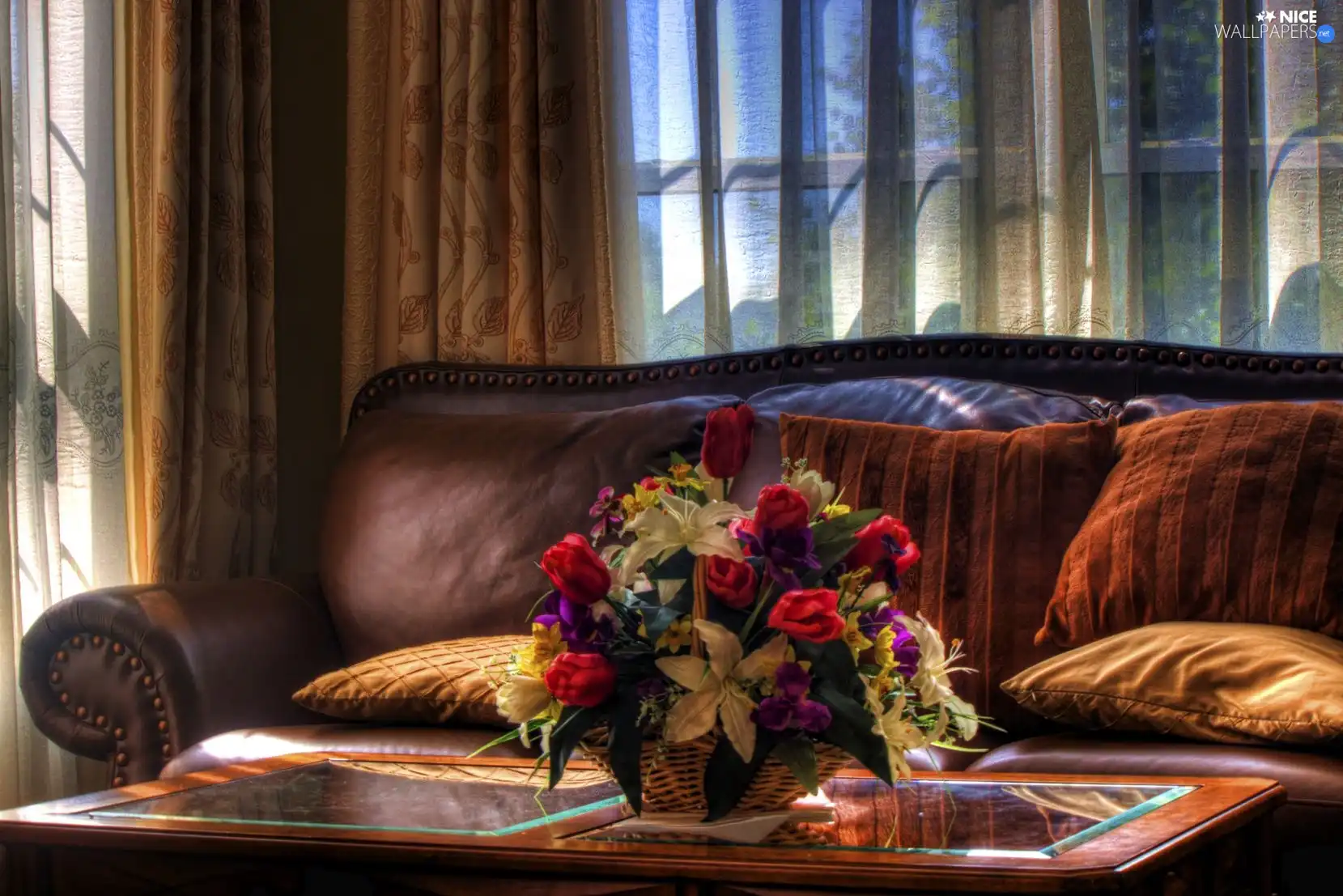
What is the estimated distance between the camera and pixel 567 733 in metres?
1.17

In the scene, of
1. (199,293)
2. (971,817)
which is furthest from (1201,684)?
(199,293)

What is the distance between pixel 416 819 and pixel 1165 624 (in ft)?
3.27

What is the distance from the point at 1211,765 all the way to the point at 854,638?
0.64m

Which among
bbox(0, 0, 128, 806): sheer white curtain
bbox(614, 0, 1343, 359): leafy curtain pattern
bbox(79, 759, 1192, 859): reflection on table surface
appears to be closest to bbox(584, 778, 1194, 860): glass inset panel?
bbox(79, 759, 1192, 859): reflection on table surface

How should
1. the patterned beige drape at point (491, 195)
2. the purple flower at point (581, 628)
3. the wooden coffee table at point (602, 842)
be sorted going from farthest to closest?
the patterned beige drape at point (491, 195), the purple flower at point (581, 628), the wooden coffee table at point (602, 842)

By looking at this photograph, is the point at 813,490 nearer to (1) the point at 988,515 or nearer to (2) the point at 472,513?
(1) the point at 988,515

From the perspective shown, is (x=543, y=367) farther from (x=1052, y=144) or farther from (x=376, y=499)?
(x=1052, y=144)

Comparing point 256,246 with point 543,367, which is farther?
point 256,246

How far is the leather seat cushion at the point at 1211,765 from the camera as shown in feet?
4.94

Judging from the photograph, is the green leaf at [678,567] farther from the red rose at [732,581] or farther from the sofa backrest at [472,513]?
the sofa backrest at [472,513]

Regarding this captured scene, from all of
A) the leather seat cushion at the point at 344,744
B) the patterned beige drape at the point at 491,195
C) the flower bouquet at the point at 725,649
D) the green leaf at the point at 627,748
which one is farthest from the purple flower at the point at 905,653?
the patterned beige drape at the point at 491,195

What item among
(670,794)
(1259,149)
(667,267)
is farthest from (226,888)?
(1259,149)

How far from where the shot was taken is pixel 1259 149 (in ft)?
8.73

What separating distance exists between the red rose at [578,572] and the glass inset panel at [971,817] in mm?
207
